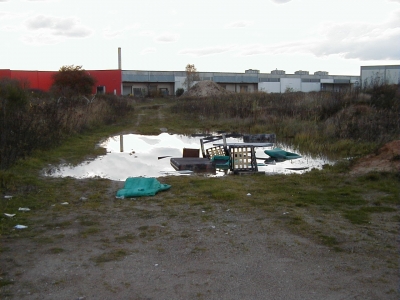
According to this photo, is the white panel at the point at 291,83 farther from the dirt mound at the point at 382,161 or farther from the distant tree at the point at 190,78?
the dirt mound at the point at 382,161

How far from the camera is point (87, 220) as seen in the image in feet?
21.4

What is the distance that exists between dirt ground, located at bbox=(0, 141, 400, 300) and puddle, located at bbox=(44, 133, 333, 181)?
3.91 m

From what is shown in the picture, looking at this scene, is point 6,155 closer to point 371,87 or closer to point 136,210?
point 136,210

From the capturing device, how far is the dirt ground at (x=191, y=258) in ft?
13.4

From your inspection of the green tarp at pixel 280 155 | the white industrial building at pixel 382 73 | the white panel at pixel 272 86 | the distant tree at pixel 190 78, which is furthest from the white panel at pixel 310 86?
the green tarp at pixel 280 155

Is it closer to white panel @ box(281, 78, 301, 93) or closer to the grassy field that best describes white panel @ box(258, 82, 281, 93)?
white panel @ box(281, 78, 301, 93)

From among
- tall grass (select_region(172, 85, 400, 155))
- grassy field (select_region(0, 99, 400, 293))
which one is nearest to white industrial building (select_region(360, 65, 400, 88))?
tall grass (select_region(172, 85, 400, 155))

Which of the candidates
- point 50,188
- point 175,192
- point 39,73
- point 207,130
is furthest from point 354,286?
point 39,73

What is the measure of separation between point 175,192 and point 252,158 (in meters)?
3.13

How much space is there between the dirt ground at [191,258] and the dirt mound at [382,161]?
140 inches

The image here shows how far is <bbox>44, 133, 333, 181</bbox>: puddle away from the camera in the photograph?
35.4 feet

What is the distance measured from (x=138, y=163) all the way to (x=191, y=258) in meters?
7.75

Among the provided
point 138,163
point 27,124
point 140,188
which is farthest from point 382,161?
point 27,124

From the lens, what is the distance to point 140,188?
27.9 ft
